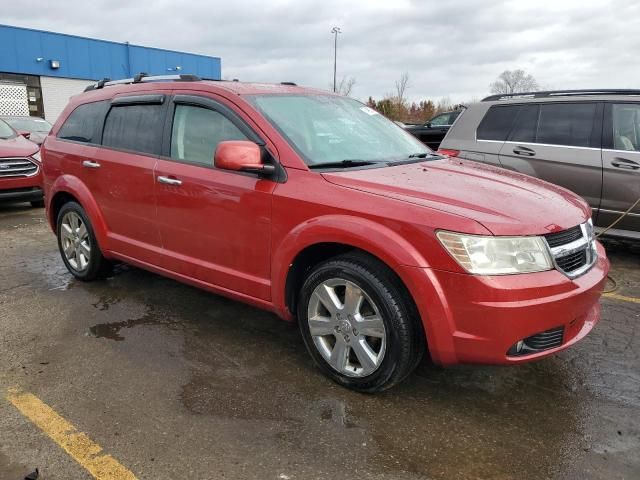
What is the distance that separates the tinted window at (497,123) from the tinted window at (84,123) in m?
4.11

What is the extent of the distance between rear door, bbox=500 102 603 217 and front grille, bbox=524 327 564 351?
3.28 meters

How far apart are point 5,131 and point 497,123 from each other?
841 cm

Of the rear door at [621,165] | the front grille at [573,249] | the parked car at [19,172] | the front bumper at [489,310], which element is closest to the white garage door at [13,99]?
the parked car at [19,172]

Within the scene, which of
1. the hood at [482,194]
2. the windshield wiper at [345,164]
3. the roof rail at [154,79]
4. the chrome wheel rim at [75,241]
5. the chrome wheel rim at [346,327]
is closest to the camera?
the hood at [482,194]

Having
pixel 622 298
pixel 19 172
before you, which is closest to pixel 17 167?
pixel 19 172

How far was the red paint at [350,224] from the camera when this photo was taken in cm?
258

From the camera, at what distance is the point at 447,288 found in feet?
8.51

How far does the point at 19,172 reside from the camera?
8.65 meters

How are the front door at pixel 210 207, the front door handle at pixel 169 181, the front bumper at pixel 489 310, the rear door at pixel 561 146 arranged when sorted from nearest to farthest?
the front bumper at pixel 489 310 → the front door at pixel 210 207 → the front door handle at pixel 169 181 → the rear door at pixel 561 146

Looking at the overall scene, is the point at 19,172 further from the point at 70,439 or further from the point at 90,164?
the point at 70,439

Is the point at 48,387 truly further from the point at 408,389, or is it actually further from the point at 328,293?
the point at 408,389

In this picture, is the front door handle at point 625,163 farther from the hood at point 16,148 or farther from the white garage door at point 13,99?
the white garage door at point 13,99

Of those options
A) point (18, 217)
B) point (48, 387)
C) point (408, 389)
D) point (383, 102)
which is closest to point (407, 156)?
point (408, 389)

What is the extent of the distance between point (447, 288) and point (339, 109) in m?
1.88
